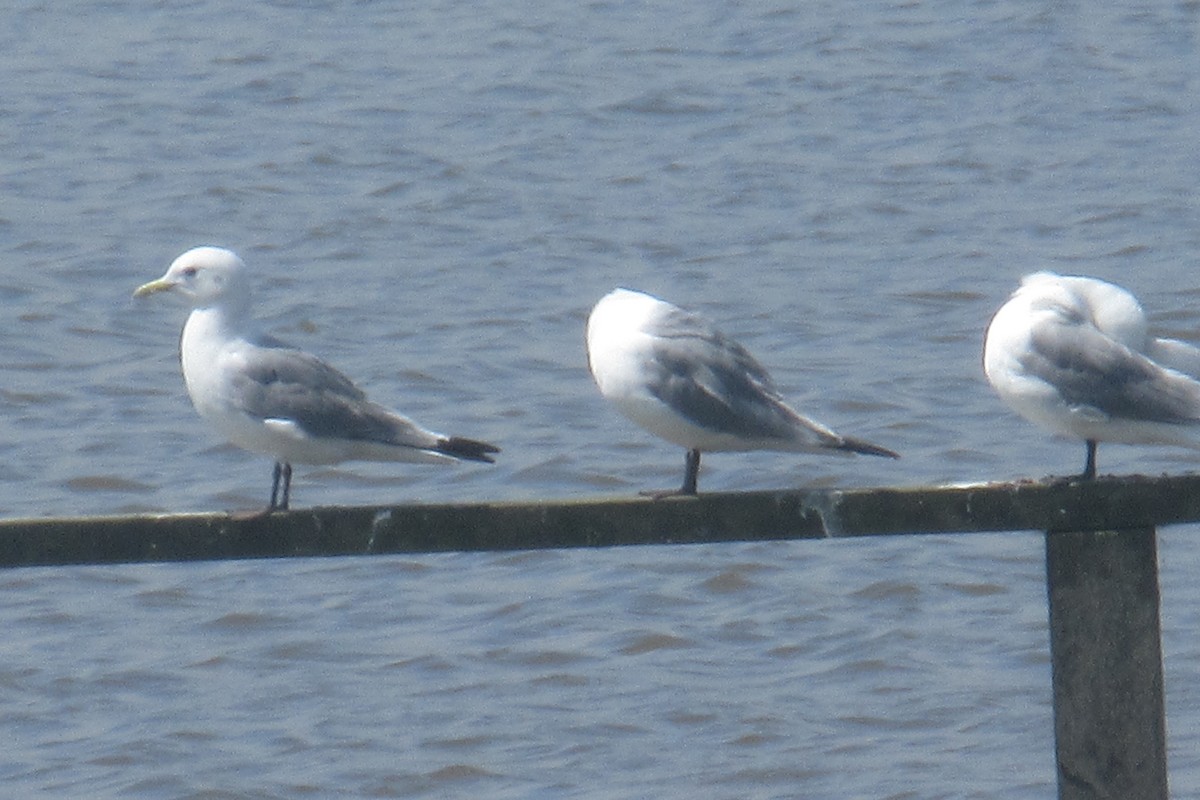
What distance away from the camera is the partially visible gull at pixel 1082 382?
459 centimetres

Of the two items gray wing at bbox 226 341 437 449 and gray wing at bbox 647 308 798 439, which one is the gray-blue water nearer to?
gray wing at bbox 226 341 437 449

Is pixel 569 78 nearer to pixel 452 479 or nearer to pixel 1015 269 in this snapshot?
pixel 1015 269

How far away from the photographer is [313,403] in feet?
16.0

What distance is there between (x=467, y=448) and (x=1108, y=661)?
1300mm

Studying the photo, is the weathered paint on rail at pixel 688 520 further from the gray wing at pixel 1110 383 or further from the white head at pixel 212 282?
the white head at pixel 212 282

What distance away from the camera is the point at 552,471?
8961mm

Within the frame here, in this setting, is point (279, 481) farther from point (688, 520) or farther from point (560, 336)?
point (560, 336)

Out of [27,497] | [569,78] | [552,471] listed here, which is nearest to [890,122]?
[569,78]

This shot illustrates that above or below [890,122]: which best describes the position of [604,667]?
below

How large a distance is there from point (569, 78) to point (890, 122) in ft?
6.41

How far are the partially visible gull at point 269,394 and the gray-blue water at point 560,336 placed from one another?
1.94 metres

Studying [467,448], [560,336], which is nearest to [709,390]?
[467,448]

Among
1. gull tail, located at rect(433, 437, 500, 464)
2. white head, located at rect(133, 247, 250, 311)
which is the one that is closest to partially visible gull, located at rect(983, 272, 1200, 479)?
gull tail, located at rect(433, 437, 500, 464)

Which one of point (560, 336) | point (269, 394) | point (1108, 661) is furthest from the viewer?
point (560, 336)
